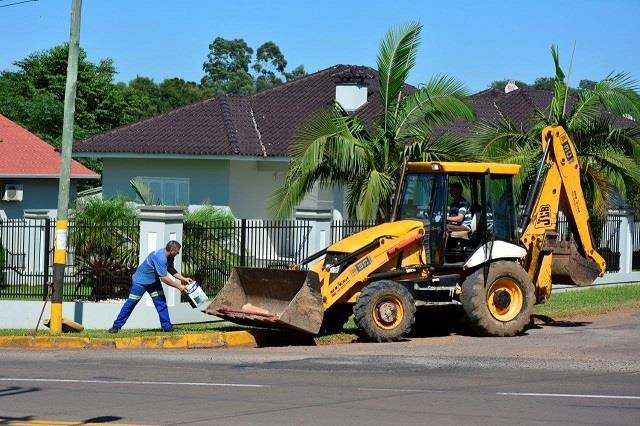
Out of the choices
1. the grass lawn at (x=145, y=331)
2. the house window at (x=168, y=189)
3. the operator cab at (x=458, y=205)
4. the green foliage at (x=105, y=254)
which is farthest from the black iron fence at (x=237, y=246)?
the house window at (x=168, y=189)

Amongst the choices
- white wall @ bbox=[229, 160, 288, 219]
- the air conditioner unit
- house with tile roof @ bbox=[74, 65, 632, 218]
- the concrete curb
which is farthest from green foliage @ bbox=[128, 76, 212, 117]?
the concrete curb

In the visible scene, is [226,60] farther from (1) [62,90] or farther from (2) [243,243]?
(2) [243,243]

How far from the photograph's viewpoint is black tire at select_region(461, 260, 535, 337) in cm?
1773

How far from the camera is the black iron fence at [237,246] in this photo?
2252 centimetres

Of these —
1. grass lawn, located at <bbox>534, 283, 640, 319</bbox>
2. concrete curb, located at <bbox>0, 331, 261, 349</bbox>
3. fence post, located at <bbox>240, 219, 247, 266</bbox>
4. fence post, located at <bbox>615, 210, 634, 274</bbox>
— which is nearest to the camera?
concrete curb, located at <bbox>0, 331, 261, 349</bbox>

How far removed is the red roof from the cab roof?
20706mm

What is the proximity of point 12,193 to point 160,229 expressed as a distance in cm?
1699

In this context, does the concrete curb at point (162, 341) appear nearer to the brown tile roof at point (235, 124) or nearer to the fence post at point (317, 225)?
the fence post at point (317, 225)

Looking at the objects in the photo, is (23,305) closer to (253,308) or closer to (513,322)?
(253,308)

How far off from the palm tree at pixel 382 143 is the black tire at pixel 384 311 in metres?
4.68

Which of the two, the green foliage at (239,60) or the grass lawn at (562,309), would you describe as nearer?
the grass lawn at (562,309)

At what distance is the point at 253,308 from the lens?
18.2 m

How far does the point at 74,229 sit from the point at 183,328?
4.26 meters

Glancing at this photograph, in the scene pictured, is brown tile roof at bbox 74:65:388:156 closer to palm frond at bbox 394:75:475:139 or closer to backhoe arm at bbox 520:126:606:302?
palm frond at bbox 394:75:475:139
